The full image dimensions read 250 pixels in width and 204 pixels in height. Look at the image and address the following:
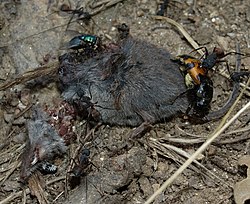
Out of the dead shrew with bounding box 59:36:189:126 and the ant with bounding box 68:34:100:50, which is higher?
the ant with bounding box 68:34:100:50

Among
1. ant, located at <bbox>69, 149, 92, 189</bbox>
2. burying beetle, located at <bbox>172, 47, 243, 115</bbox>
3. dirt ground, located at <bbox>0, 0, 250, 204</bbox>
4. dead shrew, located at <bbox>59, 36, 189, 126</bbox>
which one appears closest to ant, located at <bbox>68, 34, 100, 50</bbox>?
dead shrew, located at <bbox>59, 36, 189, 126</bbox>

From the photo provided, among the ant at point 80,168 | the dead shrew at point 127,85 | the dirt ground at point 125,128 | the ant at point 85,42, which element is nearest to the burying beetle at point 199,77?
the dead shrew at point 127,85

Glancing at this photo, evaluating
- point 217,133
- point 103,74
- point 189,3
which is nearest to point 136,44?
point 103,74

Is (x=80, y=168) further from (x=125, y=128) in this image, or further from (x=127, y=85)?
(x=127, y=85)

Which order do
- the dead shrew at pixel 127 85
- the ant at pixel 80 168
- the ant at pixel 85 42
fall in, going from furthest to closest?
the ant at pixel 85 42
the dead shrew at pixel 127 85
the ant at pixel 80 168

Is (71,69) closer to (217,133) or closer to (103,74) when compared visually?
(103,74)

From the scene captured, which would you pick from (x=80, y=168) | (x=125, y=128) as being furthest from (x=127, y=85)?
(x=80, y=168)

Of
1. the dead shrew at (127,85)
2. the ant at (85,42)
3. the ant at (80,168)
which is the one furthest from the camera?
the ant at (85,42)

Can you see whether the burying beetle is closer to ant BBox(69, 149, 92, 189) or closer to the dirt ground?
the dirt ground

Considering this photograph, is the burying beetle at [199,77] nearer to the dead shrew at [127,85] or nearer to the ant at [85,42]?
the dead shrew at [127,85]
